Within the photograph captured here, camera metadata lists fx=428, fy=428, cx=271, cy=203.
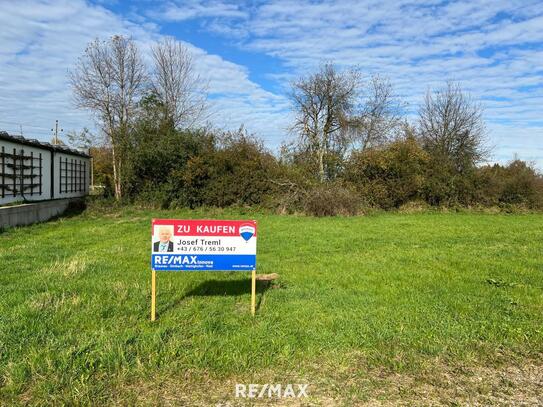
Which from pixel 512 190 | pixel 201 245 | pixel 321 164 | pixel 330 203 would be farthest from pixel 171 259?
pixel 512 190

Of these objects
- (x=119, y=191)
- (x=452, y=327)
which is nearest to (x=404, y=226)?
(x=452, y=327)

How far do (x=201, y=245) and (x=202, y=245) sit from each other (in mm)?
12

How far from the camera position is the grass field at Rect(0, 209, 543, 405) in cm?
345

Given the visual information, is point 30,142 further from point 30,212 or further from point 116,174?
point 116,174

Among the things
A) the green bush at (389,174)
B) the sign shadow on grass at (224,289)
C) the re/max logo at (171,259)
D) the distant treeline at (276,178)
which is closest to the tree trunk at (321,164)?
the distant treeline at (276,178)

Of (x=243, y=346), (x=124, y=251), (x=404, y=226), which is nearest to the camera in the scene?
(x=243, y=346)

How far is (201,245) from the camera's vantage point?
16.8 ft

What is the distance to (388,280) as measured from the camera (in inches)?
267

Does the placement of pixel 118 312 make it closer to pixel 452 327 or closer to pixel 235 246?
pixel 235 246

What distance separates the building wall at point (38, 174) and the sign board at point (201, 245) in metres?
13.5

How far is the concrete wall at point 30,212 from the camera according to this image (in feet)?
45.9

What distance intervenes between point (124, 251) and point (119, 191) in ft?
47.3

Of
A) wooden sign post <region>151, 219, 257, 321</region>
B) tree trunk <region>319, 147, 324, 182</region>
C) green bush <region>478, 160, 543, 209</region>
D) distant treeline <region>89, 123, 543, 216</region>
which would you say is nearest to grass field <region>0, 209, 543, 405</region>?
wooden sign post <region>151, 219, 257, 321</region>

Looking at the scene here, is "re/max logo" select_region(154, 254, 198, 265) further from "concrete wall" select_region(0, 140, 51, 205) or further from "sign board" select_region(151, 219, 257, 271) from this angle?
"concrete wall" select_region(0, 140, 51, 205)
